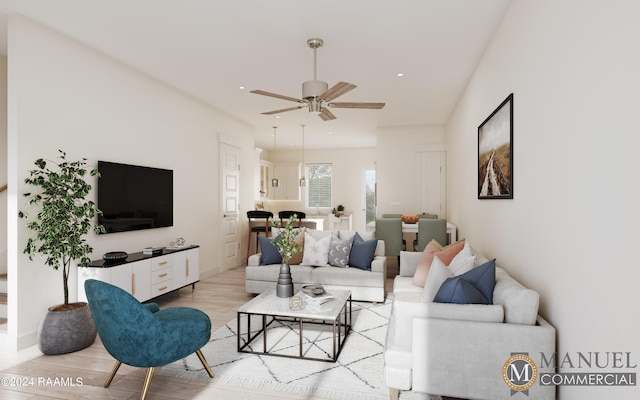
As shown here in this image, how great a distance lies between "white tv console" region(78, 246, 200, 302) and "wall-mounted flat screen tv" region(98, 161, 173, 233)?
1.41ft

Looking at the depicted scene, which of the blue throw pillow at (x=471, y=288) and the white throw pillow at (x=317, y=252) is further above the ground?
the blue throw pillow at (x=471, y=288)

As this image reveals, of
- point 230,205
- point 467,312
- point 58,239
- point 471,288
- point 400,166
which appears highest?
point 400,166

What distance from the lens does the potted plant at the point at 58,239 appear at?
309 cm

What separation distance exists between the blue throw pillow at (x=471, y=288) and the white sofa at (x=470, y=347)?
0.25 ft

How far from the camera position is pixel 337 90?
337 centimetres

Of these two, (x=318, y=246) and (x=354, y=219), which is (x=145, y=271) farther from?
(x=354, y=219)

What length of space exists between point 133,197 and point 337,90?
2.87m

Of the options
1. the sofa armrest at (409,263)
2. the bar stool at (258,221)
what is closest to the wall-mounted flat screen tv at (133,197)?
the bar stool at (258,221)

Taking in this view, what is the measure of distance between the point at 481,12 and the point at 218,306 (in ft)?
13.8

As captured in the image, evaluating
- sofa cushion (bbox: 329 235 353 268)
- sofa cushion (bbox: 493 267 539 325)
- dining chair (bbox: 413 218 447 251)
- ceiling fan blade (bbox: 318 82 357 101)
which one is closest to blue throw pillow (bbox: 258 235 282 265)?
sofa cushion (bbox: 329 235 353 268)

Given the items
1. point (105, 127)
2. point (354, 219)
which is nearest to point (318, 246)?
point (105, 127)

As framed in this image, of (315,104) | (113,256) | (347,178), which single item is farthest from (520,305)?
(347,178)

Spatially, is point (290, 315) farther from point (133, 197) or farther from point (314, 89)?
point (133, 197)

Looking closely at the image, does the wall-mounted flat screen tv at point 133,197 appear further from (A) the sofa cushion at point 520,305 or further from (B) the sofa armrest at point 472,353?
(A) the sofa cushion at point 520,305
